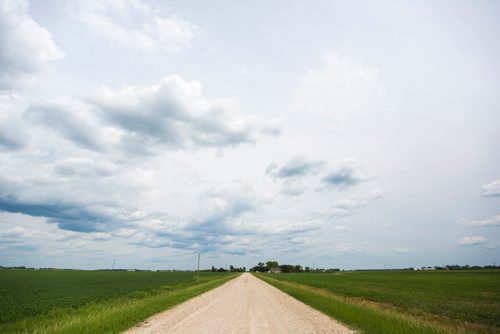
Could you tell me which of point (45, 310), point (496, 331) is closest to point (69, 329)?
point (45, 310)

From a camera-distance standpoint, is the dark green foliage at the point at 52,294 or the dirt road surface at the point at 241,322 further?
the dark green foliage at the point at 52,294

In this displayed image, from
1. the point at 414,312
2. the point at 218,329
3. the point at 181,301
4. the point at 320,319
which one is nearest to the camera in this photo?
the point at 218,329

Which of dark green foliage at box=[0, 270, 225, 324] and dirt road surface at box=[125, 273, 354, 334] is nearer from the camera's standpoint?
dirt road surface at box=[125, 273, 354, 334]

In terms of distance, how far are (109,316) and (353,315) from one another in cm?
1180

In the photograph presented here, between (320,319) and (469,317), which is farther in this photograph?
(469,317)

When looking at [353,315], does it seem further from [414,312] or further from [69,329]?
[69,329]

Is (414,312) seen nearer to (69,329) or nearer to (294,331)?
(294,331)

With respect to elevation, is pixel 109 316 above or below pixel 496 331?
above

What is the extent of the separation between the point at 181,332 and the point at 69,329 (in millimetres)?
4286

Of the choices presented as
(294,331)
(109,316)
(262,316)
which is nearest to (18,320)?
(109,316)

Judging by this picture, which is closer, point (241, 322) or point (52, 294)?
point (241, 322)

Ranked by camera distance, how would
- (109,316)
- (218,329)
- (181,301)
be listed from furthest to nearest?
(181,301), (109,316), (218,329)

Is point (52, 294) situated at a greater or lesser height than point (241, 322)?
greater

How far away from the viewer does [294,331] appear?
1302 cm
